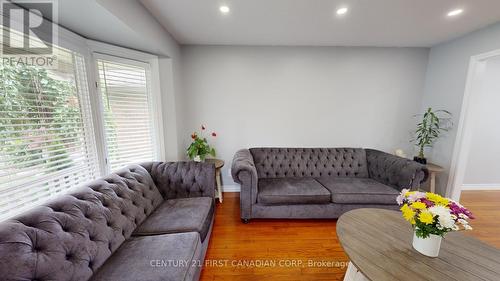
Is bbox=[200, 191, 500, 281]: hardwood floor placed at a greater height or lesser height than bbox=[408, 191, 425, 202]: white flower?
lesser

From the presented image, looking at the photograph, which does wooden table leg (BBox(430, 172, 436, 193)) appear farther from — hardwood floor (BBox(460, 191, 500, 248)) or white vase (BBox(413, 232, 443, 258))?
white vase (BBox(413, 232, 443, 258))

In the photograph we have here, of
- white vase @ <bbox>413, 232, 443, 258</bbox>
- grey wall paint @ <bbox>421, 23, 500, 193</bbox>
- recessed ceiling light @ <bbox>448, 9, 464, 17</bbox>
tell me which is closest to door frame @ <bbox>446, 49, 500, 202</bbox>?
grey wall paint @ <bbox>421, 23, 500, 193</bbox>

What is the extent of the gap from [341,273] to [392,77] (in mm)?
3022

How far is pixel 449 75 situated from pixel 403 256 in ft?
9.85

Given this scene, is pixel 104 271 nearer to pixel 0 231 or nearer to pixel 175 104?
pixel 0 231

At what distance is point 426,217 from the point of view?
1024mm

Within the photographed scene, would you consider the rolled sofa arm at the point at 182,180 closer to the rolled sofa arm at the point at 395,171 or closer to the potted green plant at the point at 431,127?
the rolled sofa arm at the point at 395,171

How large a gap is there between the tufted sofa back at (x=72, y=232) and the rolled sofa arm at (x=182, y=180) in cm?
39

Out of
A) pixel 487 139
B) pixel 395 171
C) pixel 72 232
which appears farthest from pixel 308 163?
pixel 487 139

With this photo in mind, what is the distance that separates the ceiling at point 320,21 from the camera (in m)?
1.77

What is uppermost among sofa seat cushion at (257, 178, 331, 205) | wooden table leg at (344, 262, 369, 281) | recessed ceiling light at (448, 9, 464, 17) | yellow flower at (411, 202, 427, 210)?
recessed ceiling light at (448, 9, 464, 17)

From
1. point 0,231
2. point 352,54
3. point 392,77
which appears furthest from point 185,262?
point 392,77

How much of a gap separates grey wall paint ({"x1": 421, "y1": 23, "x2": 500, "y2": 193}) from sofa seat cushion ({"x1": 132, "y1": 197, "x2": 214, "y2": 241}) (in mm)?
3435

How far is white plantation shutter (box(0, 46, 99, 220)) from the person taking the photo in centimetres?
120
